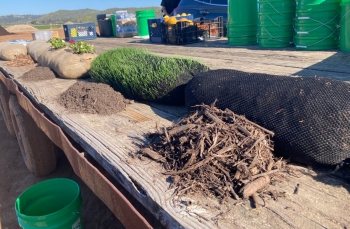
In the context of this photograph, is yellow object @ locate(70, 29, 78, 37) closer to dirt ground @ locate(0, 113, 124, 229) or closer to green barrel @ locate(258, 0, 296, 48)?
dirt ground @ locate(0, 113, 124, 229)

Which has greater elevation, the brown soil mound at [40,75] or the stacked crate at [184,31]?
the stacked crate at [184,31]

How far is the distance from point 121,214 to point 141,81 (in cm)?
151

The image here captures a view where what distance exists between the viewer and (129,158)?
6.73 ft

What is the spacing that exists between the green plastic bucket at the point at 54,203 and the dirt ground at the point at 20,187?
87cm

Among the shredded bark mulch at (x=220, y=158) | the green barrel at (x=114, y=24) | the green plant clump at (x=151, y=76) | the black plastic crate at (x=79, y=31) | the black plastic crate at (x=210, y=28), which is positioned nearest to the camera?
the shredded bark mulch at (x=220, y=158)

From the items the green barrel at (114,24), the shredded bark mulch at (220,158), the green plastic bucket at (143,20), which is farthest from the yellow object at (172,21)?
the shredded bark mulch at (220,158)

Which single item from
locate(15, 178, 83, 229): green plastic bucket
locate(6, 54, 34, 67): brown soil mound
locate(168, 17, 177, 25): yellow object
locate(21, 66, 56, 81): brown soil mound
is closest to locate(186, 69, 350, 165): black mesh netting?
locate(15, 178, 83, 229): green plastic bucket

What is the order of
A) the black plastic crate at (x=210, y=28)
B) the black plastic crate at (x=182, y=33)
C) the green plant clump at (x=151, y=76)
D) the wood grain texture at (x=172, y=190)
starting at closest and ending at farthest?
the wood grain texture at (x=172, y=190)
the green plant clump at (x=151, y=76)
the black plastic crate at (x=182, y=33)
the black plastic crate at (x=210, y=28)

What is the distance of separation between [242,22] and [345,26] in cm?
205

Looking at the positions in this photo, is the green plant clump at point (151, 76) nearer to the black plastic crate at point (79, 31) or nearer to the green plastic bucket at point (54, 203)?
the green plastic bucket at point (54, 203)

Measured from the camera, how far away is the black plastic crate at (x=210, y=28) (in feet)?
25.0

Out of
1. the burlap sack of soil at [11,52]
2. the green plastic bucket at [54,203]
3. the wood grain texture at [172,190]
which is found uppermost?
the burlap sack of soil at [11,52]

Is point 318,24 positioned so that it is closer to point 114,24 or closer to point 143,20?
point 143,20

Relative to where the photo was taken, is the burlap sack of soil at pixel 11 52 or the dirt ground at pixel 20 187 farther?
the burlap sack of soil at pixel 11 52
